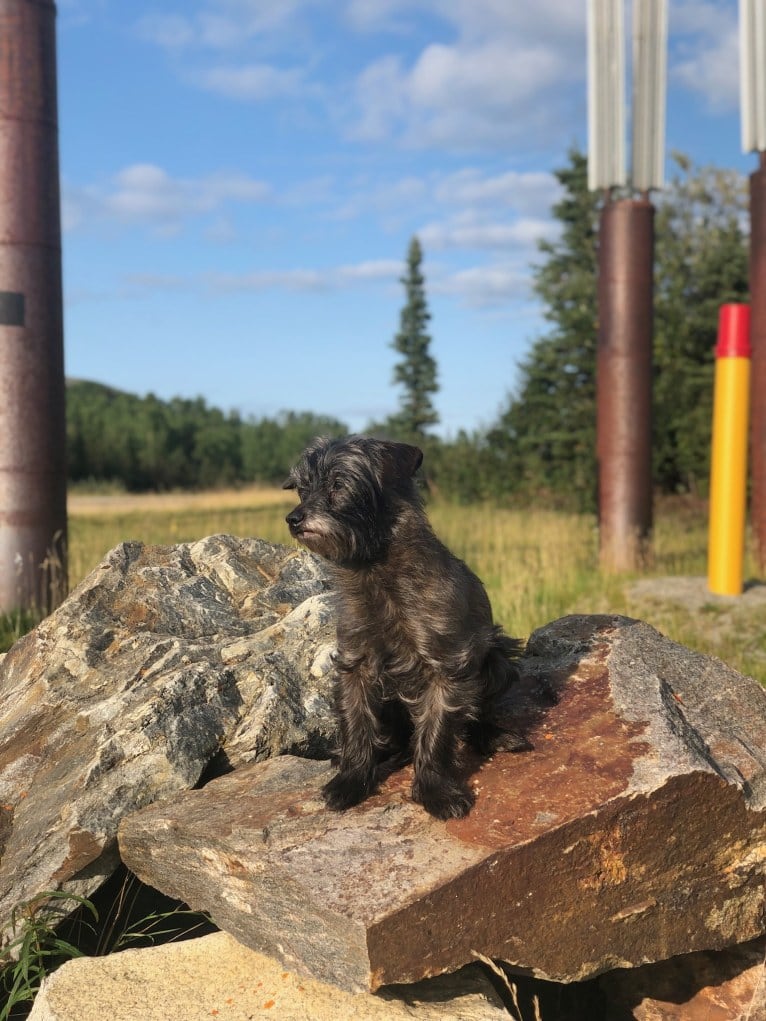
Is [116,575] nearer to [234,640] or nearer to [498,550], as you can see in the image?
[234,640]

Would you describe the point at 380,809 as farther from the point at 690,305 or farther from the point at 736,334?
the point at 690,305

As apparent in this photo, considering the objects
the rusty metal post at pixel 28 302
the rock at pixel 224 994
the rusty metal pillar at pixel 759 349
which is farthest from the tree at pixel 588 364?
the rock at pixel 224 994

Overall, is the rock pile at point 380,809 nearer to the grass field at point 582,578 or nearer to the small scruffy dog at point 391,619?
the small scruffy dog at point 391,619


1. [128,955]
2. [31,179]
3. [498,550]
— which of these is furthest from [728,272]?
[128,955]

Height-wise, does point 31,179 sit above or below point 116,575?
above

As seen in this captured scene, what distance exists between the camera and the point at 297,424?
216 ft

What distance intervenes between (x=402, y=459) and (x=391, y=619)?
0.66 metres

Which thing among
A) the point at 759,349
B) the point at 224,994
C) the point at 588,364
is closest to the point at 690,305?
the point at 588,364

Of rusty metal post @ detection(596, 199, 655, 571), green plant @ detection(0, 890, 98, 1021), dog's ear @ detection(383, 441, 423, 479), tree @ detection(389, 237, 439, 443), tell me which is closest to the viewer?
dog's ear @ detection(383, 441, 423, 479)

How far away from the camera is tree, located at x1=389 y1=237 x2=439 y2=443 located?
4947 cm

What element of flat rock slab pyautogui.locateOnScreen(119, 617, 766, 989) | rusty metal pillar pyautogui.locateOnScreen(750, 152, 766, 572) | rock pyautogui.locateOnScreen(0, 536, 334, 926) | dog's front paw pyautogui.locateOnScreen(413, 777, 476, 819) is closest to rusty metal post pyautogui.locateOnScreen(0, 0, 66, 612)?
rock pyautogui.locateOnScreen(0, 536, 334, 926)

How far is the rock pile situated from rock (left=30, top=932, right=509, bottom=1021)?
0.15 ft

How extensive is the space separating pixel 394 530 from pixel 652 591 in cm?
683

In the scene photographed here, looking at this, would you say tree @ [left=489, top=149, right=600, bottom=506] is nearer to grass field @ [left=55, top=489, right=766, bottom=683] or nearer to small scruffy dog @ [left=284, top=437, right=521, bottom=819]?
grass field @ [left=55, top=489, right=766, bottom=683]
